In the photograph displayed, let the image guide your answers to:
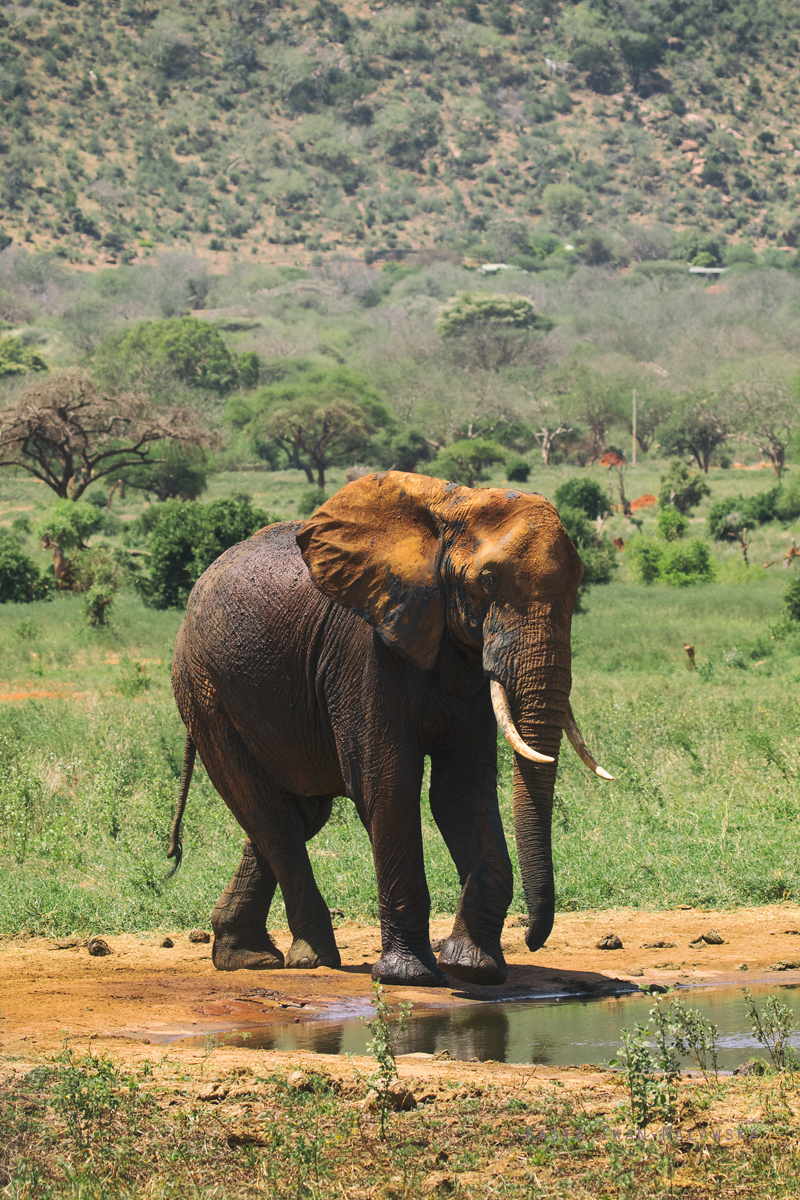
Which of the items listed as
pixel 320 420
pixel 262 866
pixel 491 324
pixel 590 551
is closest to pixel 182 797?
pixel 262 866

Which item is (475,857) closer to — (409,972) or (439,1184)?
(409,972)

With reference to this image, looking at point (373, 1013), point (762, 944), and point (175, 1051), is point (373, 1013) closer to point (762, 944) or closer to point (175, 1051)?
point (175, 1051)

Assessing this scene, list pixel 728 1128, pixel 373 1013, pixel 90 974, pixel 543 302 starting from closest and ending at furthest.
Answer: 1. pixel 728 1128
2. pixel 373 1013
3. pixel 90 974
4. pixel 543 302

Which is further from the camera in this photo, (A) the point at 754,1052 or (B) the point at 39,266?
(B) the point at 39,266

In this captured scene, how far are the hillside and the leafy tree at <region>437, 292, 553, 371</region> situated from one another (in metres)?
40.8

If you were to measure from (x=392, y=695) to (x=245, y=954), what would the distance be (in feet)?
6.50

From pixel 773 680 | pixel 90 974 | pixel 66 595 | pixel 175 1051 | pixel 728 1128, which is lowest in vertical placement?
pixel 66 595

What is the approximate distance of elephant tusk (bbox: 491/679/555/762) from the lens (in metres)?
5.96

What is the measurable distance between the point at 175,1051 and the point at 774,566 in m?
32.8

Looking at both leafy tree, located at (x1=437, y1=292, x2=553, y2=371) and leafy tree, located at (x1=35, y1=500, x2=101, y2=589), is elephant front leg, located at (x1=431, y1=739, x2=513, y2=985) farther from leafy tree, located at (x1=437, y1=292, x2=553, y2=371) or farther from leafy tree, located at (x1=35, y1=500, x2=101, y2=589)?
leafy tree, located at (x1=437, y1=292, x2=553, y2=371)

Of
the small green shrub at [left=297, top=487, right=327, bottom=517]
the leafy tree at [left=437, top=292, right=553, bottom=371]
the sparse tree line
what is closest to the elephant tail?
the sparse tree line

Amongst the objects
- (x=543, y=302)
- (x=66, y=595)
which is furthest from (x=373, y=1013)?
(x=543, y=302)

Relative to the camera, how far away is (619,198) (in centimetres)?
15600

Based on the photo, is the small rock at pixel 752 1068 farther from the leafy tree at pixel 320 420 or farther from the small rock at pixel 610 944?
the leafy tree at pixel 320 420
